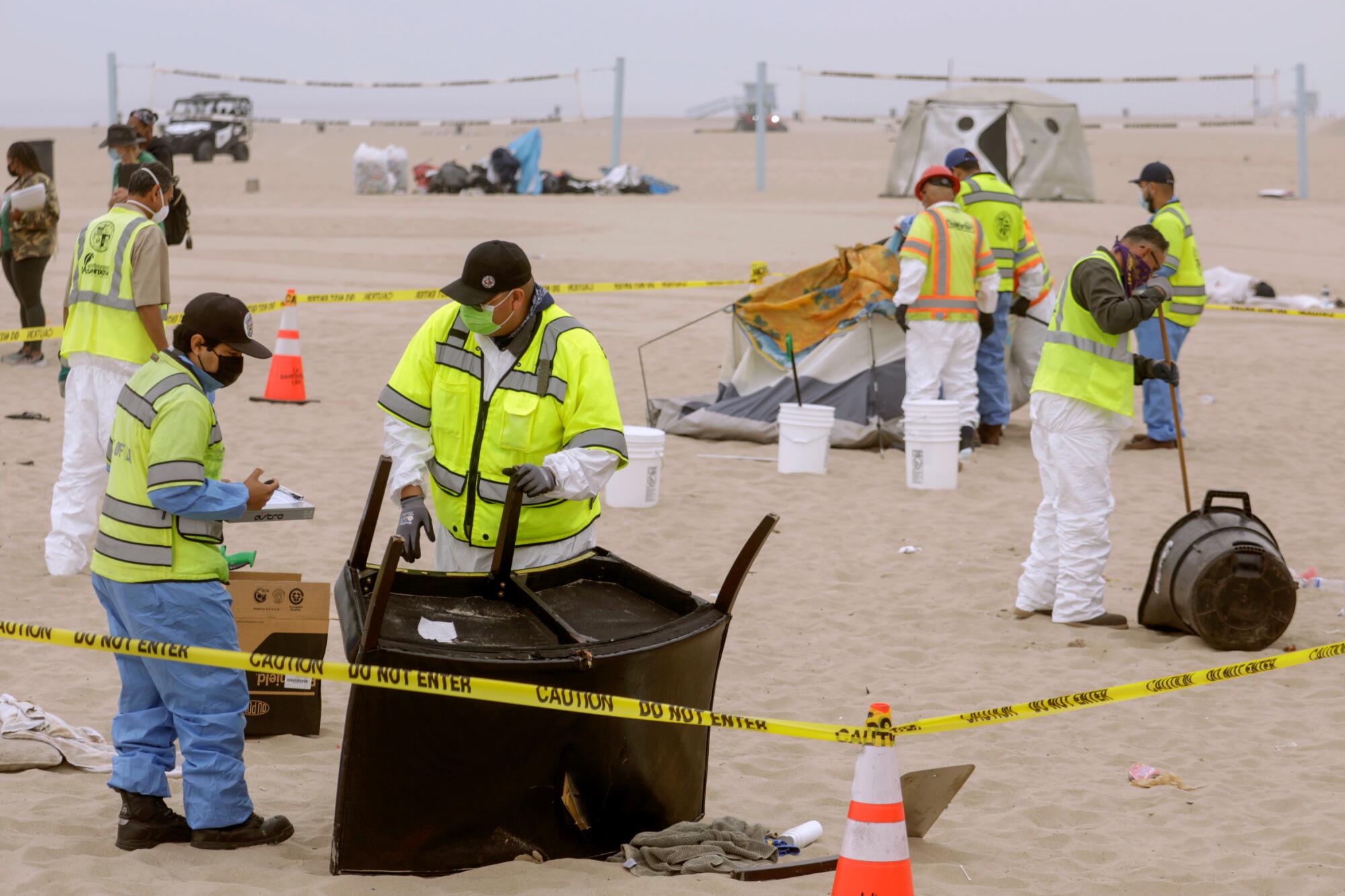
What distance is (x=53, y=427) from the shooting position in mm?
10773

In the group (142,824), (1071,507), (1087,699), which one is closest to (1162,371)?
(1071,507)

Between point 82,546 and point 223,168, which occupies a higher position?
point 223,168

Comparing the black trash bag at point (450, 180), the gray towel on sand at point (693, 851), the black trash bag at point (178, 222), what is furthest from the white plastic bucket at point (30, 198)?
the black trash bag at point (450, 180)

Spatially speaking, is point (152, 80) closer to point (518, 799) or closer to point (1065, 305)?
point (1065, 305)

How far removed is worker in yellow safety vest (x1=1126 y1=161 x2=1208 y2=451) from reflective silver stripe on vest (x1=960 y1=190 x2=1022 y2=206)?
0.86 metres

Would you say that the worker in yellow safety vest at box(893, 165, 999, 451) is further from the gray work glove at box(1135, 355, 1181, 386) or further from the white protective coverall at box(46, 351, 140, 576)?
the white protective coverall at box(46, 351, 140, 576)

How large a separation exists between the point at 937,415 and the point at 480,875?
6.24 m

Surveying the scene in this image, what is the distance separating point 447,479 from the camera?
15.7 feet

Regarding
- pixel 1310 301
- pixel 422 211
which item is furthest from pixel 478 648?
pixel 422 211

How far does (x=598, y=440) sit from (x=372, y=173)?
2885 centimetres

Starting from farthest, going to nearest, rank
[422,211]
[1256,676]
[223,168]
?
[223,168]
[422,211]
[1256,676]

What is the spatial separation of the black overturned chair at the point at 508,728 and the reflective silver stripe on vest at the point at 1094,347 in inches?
118

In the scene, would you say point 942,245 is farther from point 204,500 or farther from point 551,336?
point 204,500

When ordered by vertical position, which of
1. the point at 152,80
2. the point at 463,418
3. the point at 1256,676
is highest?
the point at 152,80
